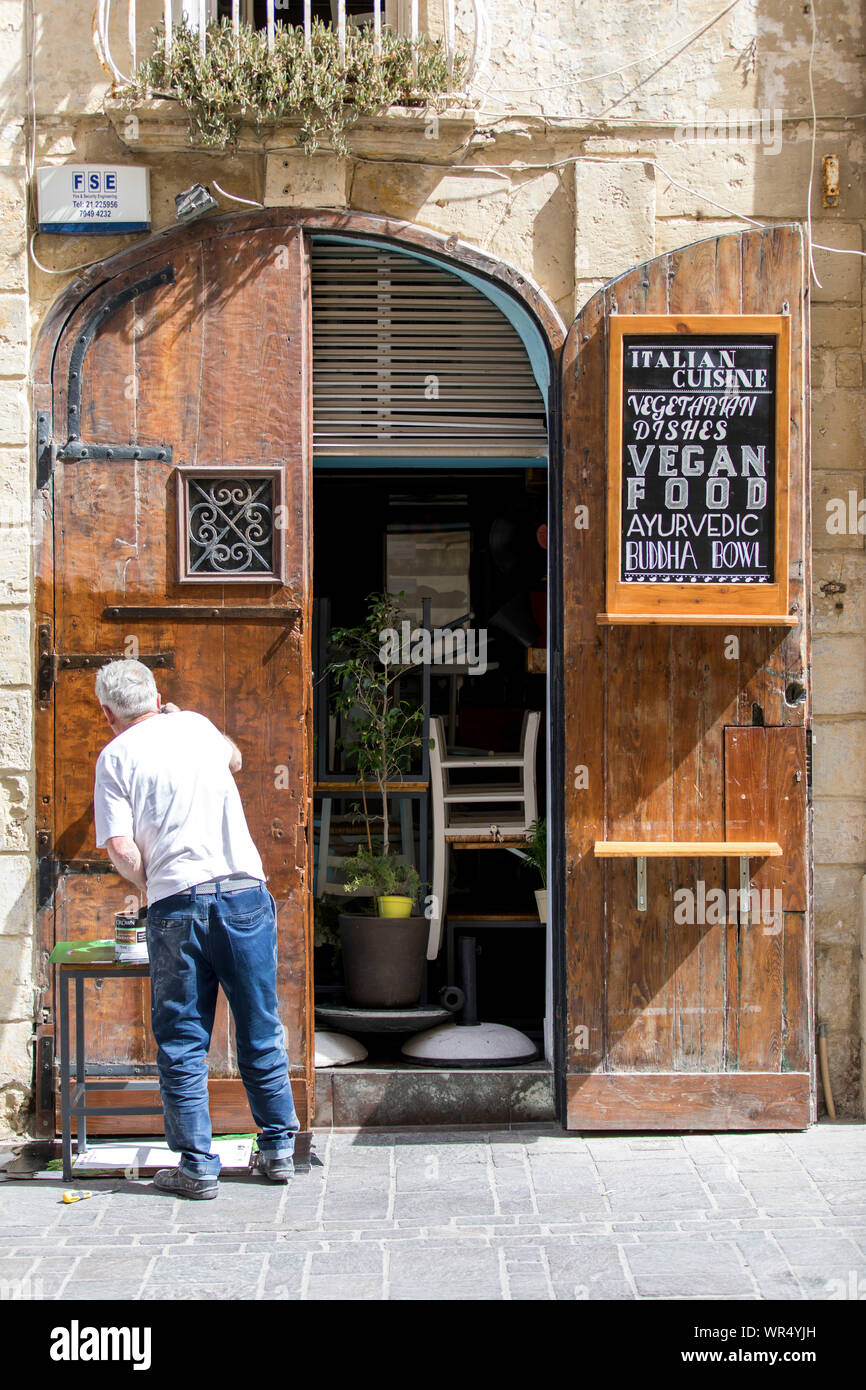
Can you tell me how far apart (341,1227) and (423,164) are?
398 centimetres

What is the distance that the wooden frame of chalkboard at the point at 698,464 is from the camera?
4.97 meters

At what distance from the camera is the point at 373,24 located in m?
5.40

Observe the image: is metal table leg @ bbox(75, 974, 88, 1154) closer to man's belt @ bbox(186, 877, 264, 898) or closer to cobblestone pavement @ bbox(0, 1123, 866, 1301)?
cobblestone pavement @ bbox(0, 1123, 866, 1301)

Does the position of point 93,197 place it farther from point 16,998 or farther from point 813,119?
point 16,998

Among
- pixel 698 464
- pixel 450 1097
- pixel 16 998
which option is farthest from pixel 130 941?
pixel 698 464

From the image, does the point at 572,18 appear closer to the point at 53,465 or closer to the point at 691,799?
the point at 53,465

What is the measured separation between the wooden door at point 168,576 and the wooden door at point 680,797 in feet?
3.61

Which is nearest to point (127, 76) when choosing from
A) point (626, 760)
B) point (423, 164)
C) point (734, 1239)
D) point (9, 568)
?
point (423, 164)

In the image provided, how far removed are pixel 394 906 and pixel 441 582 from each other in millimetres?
2632
